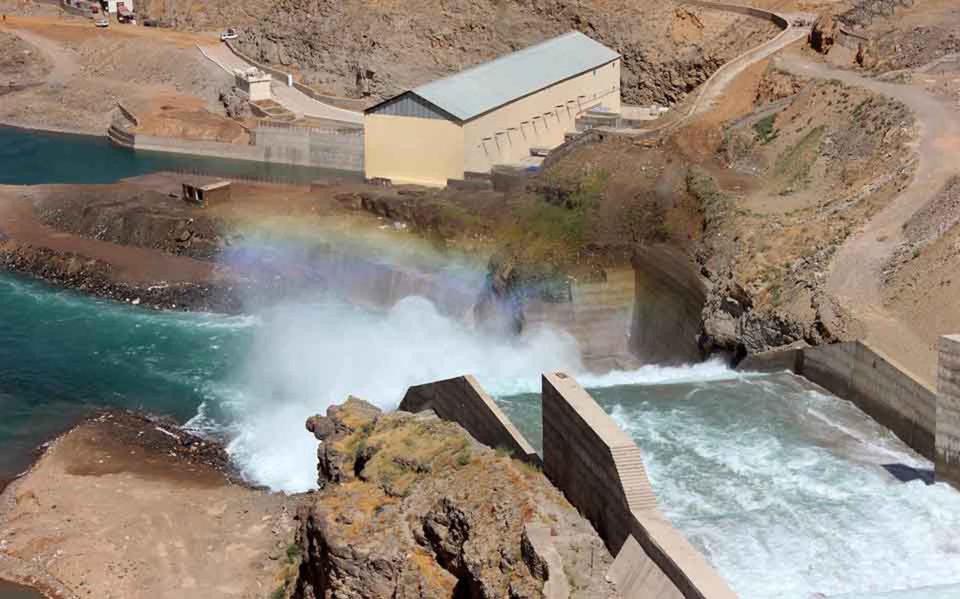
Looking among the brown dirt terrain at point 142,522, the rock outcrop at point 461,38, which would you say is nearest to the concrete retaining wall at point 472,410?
the brown dirt terrain at point 142,522

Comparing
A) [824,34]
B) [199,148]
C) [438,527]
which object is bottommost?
[199,148]

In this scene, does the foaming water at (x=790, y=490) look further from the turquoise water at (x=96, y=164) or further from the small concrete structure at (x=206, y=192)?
the turquoise water at (x=96, y=164)

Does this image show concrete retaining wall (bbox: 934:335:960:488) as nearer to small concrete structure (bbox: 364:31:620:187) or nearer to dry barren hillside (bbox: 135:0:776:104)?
Answer: small concrete structure (bbox: 364:31:620:187)

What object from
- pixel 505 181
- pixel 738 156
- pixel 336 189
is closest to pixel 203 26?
pixel 336 189

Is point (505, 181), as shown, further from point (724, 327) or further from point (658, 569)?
point (658, 569)

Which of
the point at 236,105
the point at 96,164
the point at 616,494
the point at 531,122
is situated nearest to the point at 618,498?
the point at 616,494

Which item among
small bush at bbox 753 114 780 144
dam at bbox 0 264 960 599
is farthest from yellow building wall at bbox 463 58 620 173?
small bush at bbox 753 114 780 144

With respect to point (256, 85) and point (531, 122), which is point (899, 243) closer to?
point (531, 122)
